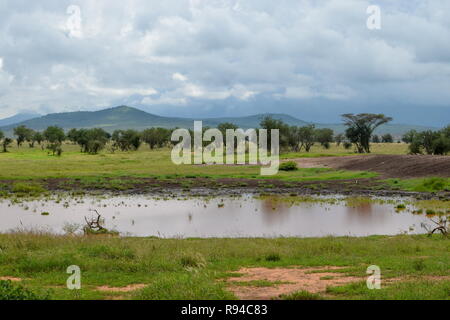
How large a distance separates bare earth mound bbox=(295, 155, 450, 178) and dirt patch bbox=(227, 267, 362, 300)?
135 ft

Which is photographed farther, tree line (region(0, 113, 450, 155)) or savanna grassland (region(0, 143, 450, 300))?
tree line (region(0, 113, 450, 155))

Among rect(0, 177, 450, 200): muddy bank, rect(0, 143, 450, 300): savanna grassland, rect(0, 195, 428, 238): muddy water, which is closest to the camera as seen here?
rect(0, 143, 450, 300): savanna grassland

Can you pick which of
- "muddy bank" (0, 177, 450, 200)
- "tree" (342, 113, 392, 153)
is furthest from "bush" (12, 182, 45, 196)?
"tree" (342, 113, 392, 153)

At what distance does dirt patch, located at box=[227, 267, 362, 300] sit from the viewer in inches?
434

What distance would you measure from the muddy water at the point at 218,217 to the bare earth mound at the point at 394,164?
19.2m

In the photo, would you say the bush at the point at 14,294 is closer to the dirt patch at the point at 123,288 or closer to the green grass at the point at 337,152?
the dirt patch at the point at 123,288

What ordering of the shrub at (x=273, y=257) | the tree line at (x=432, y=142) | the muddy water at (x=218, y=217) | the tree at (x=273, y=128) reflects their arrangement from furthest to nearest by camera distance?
the tree at (x=273, y=128) < the tree line at (x=432, y=142) < the muddy water at (x=218, y=217) < the shrub at (x=273, y=257)

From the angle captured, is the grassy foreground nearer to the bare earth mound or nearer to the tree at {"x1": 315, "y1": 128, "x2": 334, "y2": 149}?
the bare earth mound

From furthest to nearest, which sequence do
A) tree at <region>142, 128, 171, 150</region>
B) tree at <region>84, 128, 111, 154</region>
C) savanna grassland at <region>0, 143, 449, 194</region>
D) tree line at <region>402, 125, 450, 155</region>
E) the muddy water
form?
1. tree at <region>142, 128, 171, 150</region>
2. tree at <region>84, 128, 111, 154</region>
3. tree line at <region>402, 125, 450, 155</region>
4. savanna grassland at <region>0, 143, 449, 194</region>
5. the muddy water

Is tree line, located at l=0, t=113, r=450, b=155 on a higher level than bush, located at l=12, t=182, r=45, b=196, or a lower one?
higher

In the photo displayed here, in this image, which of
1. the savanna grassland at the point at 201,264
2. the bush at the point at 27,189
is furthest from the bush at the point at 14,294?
the bush at the point at 27,189

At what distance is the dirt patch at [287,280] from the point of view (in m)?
11.0

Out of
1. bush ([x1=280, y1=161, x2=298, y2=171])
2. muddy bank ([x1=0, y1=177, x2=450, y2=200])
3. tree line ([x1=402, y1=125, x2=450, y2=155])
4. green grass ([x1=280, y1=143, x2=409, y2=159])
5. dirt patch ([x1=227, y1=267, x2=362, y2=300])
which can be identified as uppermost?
tree line ([x1=402, y1=125, x2=450, y2=155])
